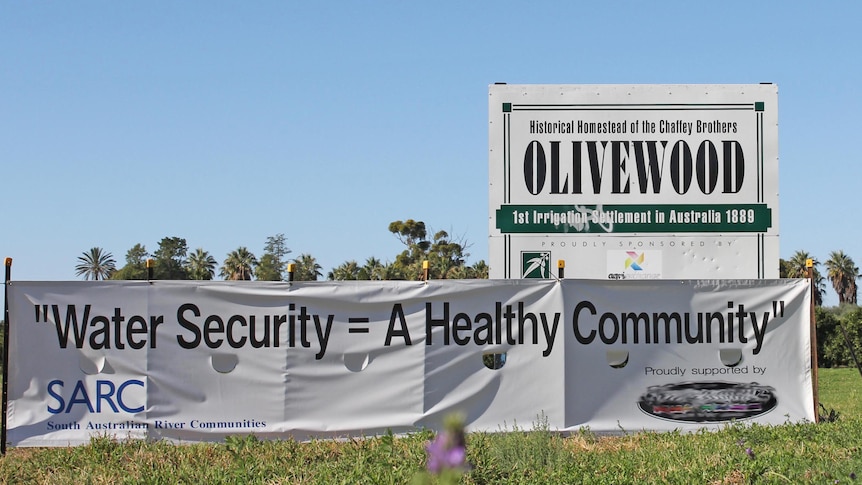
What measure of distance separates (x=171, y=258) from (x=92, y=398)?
86954 mm

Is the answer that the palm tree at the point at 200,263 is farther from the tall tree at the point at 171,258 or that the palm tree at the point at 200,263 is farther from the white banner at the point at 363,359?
the white banner at the point at 363,359

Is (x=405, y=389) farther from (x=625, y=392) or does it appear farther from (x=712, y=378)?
(x=712, y=378)

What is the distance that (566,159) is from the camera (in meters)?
12.1

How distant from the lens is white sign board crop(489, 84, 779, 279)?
1207cm

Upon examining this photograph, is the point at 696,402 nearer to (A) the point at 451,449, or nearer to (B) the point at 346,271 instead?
(A) the point at 451,449

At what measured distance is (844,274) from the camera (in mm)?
92812

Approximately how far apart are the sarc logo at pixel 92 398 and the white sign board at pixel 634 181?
182 inches

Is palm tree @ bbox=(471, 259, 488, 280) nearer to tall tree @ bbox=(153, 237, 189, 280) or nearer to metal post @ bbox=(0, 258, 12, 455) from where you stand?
tall tree @ bbox=(153, 237, 189, 280)

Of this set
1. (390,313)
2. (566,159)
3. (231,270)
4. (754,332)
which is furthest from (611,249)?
(231,270)

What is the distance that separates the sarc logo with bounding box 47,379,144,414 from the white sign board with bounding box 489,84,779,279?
461cm

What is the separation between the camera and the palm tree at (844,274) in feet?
304

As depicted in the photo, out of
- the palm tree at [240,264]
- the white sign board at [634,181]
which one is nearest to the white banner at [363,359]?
the white sign board at [634,181]

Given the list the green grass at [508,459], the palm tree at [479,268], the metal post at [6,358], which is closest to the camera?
the green grass at [508,459]

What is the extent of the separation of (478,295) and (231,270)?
85940 millimetres
